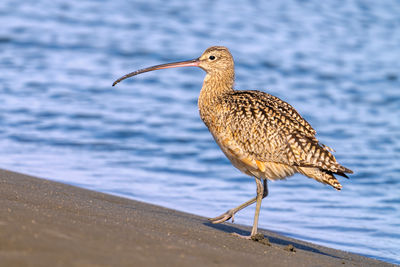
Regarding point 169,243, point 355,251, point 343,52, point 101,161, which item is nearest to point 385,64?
point 343,52

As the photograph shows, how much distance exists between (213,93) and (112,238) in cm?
270

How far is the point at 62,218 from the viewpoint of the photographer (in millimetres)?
4316

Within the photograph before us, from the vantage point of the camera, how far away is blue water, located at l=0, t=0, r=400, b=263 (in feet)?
25.5

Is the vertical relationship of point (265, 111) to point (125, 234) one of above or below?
above

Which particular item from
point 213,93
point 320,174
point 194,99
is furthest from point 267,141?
point 194,99

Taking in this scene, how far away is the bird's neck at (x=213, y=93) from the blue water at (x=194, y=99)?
1251 mm

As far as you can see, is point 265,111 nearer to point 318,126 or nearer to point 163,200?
point 163,200

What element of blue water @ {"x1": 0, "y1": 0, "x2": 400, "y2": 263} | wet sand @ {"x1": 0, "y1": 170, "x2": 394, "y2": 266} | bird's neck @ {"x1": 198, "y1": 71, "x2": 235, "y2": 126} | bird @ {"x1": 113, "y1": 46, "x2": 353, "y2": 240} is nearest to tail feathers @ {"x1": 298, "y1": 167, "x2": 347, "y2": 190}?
bird @ {"x1": 113, "y1": 46, "x2": 353, "y2": 240}

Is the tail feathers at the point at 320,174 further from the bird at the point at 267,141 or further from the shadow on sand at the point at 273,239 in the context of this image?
the shadow on sand at the point at 273,239

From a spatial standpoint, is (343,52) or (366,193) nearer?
(366,193)

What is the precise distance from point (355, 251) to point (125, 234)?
300 cm

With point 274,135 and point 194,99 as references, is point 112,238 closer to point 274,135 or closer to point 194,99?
point 274,135

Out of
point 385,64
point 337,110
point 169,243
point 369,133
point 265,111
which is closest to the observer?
point 169,243

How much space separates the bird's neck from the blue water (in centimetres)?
125
